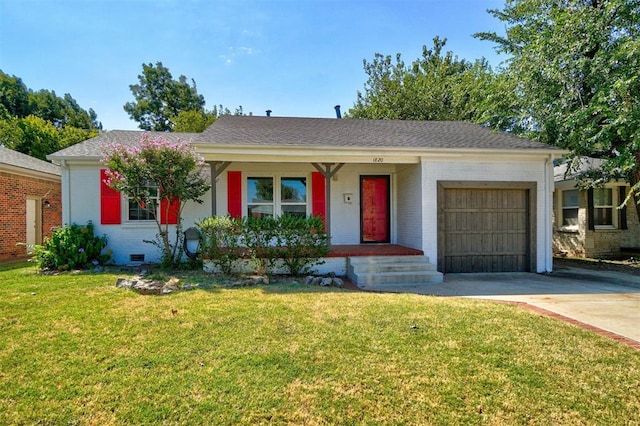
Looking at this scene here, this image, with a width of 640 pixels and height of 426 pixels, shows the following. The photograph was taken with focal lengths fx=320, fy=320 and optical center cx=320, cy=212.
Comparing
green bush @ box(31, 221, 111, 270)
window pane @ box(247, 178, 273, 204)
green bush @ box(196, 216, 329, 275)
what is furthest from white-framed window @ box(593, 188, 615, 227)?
green bush @ box(31, 221, 111, 270)

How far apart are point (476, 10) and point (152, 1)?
37.6ft

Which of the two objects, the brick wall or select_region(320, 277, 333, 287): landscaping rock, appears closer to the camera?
select_region(320, 277, 333, 287): landscaping rock

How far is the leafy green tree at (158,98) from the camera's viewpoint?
32.2 meters

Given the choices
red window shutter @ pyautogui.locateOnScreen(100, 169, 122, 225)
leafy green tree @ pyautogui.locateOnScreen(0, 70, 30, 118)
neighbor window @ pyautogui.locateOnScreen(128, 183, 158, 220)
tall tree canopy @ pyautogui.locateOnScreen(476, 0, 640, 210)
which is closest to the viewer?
tall tree canopy @ pyautogui.locateOnScreen(476, 0, 640, 210)

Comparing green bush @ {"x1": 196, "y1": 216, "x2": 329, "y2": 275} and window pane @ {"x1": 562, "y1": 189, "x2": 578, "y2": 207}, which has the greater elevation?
window pane @ {"x1": 562, "y1": 189, "x2": 578, "y2": 207}

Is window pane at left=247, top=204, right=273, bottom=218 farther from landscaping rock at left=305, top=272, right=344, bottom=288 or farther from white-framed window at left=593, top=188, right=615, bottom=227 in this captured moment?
white-framed window at left=593, top=188, right=615, bottom=227

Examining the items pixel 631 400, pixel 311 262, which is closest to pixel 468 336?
pixel 631 400

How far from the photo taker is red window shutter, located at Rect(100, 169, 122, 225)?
896 cm

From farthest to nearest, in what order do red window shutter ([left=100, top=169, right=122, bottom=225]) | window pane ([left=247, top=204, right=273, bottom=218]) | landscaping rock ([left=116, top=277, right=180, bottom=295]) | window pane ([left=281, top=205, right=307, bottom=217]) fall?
window pane ([left=281, top=205, right=307, bottom=217]) → window pane ([left=247, top=204, right=273, bottom=218]) → red window shutter ([left=100, top=169, right=122, bottom=225]) → landscaping rock ([left=116, top=277, right=180, bottom=295])

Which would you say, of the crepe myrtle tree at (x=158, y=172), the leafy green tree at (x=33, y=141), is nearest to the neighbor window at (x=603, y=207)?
the crepe myrtle tree at (x=158, y=172)

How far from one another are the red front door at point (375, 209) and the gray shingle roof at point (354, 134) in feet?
4.97

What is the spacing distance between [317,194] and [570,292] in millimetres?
6321

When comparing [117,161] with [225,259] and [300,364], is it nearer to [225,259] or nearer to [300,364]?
[225,259]

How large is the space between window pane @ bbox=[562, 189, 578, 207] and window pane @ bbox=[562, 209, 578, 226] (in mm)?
239
